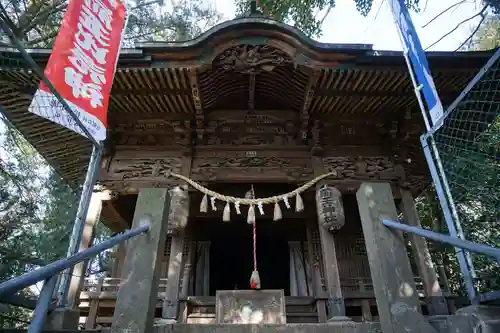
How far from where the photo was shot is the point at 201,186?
6.36 metres

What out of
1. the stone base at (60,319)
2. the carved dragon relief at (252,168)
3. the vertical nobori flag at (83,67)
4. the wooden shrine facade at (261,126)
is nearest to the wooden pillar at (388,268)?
the wooden shrine facade at (261,126)

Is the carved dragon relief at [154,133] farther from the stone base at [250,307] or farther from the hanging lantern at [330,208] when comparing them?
the stone base at [250,307]

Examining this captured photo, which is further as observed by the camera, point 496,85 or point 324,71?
point 324,71

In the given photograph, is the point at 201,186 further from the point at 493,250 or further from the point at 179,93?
the point at 493,250

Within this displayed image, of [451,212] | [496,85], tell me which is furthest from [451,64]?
[451,212]

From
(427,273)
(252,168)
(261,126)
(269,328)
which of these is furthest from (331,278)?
(261,126)

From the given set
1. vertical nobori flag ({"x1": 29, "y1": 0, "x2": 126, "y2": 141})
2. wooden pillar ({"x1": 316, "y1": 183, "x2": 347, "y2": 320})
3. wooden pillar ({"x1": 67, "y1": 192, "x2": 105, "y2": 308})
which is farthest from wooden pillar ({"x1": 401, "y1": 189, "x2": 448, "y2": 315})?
wooden pillar ({"x1": 67, "y1": 192, "x2": 105, "y2": 308})

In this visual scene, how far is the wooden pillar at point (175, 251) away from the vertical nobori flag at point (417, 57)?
4.35 m

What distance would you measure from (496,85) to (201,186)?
5307mm

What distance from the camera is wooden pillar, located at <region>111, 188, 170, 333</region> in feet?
8.38

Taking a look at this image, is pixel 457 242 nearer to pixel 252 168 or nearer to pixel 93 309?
pixel 252 168

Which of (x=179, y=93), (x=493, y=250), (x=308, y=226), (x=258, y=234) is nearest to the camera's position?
(x=493, y=250)

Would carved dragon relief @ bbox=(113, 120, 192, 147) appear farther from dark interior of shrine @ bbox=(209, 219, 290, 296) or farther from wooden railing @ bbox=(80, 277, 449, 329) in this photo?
dark interior of shrine @ bbox=(209, 219, 290, 296)

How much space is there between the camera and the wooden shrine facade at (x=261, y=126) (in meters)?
5.51
